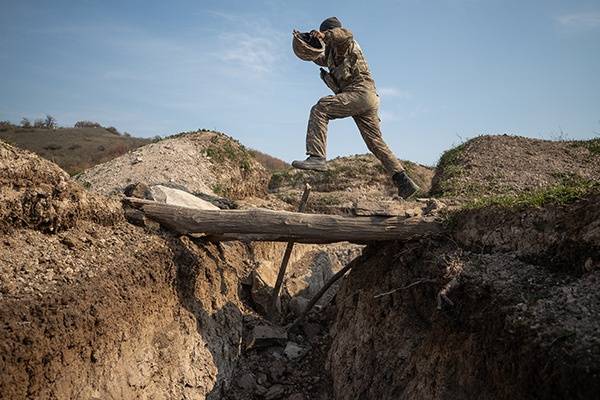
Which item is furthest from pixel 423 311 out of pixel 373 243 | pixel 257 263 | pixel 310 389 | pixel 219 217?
pixel 257 263

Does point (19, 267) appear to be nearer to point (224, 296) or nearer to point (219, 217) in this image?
point (219, 217)

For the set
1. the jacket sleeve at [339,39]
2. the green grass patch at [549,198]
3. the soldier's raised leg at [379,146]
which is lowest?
the green grass patch at [549,198]

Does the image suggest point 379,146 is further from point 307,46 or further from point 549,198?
point 549,198

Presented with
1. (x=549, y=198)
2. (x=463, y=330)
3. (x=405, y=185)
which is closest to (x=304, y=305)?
(x=405, y=185)

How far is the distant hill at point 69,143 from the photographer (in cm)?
2435

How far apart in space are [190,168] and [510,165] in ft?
19.0

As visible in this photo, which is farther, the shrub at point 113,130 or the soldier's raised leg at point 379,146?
the shrub at point 113,130

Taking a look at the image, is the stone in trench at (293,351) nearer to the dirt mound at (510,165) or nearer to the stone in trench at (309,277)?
the stone in trench at (309,277)

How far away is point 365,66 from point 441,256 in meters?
3.39

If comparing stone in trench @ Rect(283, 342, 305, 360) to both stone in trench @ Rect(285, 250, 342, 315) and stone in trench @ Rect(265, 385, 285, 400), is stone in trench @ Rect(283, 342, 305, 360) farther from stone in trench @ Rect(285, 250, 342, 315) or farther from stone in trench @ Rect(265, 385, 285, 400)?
stone in trench @ Rect(285, 250, 342, 315)

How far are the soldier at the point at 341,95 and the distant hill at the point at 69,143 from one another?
18.2 metres

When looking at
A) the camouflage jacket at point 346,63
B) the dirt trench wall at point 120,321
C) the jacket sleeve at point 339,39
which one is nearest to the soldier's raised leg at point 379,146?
the camouflage jacket at point 346,63

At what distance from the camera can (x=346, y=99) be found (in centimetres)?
695

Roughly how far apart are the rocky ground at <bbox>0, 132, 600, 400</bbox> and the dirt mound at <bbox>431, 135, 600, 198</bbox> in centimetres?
8
